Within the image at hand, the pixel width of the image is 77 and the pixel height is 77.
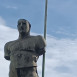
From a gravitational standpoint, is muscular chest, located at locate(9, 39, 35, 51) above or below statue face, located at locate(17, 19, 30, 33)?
below

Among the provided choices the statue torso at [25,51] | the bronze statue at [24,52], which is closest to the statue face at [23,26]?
the bronze statue at [24,52]

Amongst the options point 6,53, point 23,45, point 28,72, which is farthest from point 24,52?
point 6,53

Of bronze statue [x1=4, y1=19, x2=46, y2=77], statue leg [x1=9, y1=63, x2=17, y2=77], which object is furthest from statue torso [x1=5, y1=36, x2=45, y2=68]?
statue leg [x1=9, y1=63, x2=17, y2=77]

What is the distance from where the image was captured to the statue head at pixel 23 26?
1136cm

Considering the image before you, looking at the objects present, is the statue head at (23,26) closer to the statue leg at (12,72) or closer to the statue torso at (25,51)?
the statue torso at (25,51)

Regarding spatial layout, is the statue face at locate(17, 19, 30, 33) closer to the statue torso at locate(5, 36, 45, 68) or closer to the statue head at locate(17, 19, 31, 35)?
the statue head at locate(17, 19, 31, 35)

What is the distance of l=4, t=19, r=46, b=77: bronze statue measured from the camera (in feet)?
35.8

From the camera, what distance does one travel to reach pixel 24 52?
435 inches

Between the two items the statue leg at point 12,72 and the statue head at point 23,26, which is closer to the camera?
the statue leg at point 12,72

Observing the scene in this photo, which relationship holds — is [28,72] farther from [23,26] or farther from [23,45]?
[23,26]

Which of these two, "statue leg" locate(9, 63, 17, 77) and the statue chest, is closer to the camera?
"statue leg" locate(9, 63, 17, 77)

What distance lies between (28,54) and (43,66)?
595mm

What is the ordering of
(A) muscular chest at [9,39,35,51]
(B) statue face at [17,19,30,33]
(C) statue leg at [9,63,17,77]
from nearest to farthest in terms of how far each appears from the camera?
(C) statue leg at [9,63,17,77] → (A) muscular chest at [9,39,35,51] → (B) statue face at [17,19,30,33]

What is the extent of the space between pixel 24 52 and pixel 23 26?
817 mm
